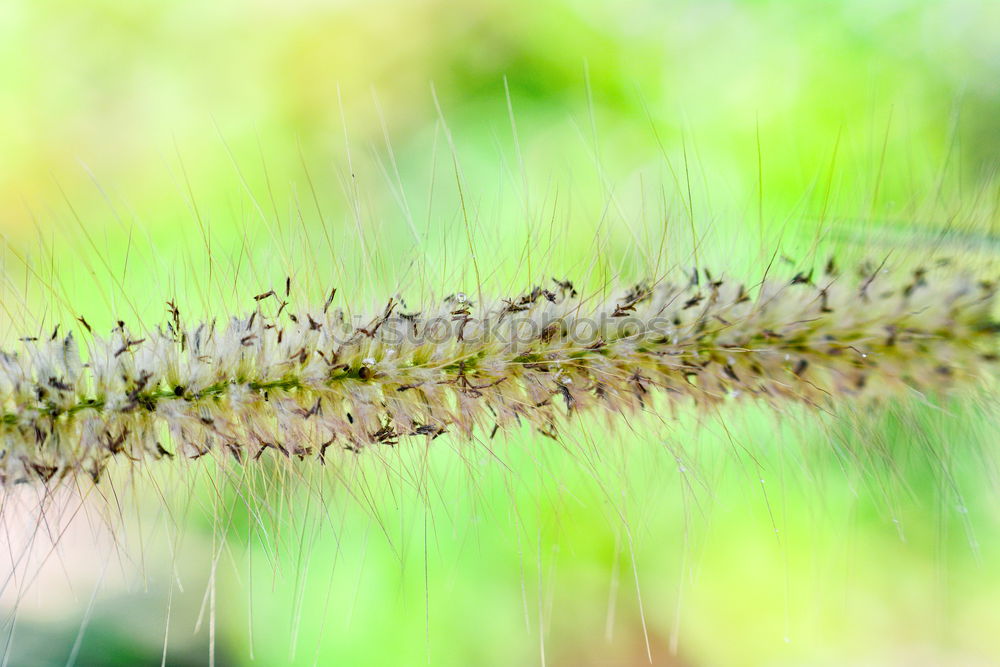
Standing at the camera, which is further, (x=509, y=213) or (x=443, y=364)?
(x=509, y=213)

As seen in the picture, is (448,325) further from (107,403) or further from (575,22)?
(575,22)

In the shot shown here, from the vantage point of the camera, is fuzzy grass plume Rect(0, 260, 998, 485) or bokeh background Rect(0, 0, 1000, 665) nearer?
fuzzy grass plume Rect(0, 260, 998, 485)

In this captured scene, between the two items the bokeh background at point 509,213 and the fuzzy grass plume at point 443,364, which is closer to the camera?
the fuzzy grass plume at point 443,364

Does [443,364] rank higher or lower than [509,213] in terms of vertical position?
lower

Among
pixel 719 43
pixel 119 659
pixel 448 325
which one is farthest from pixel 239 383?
pixel 719 43
